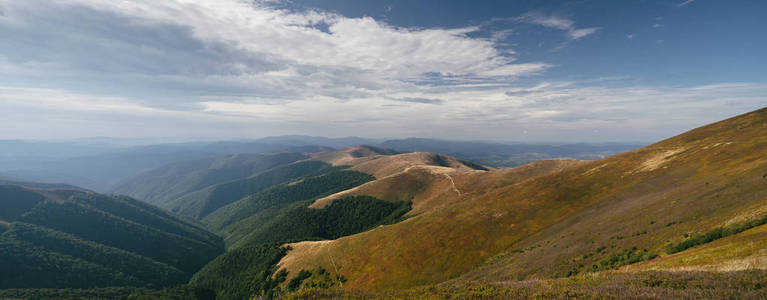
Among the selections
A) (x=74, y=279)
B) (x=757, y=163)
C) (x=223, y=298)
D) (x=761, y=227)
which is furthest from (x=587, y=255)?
(x=74, y=279)

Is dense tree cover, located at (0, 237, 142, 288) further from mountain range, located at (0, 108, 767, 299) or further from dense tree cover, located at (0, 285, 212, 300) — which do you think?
dense tree cover, located at (0, 285, 212, 300)

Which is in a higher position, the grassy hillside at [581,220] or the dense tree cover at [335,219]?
the grassy hillside at [581,220]

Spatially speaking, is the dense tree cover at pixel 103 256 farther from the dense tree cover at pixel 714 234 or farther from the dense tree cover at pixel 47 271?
the dense tree cover at pixel 714 234

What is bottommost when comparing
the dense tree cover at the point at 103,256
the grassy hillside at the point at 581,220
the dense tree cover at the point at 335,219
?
the dense tree cover at the point at 103,256

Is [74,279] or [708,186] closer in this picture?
[708,186]

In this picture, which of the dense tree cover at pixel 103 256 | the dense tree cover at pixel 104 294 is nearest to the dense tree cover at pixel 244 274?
the dense tree cover at pixel 104 294

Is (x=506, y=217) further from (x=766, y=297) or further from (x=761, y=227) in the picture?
(x=766, y=297)

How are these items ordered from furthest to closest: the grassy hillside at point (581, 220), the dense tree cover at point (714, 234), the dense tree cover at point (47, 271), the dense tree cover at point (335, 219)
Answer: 1. the dense tree cover at point (335, 219)
2. the dense tree cover at point (47, 271)
3. the grassy hillside at point (581, 220)
4. the dense tree cover at point (714, 234)

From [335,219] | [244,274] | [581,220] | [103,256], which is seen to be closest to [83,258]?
[103,256]
